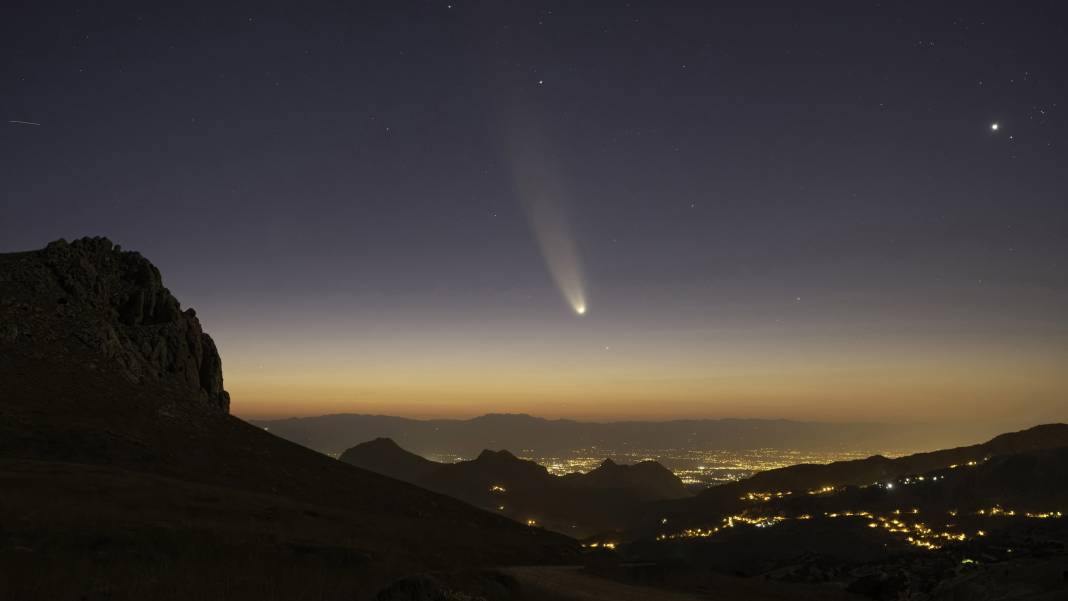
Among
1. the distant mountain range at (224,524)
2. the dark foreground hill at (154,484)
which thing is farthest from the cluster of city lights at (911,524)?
the dark foreground hill at (154,484)

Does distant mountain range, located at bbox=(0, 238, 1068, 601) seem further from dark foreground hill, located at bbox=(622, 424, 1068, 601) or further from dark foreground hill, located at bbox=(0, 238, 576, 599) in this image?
dark foreground hill, located at bbox=(622, 424, 1068, 601)

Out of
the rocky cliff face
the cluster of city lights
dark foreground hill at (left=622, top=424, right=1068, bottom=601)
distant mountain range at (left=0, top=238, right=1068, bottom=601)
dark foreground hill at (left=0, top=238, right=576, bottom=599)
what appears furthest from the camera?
the cluster of city lights

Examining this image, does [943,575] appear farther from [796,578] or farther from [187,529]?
[187,529]

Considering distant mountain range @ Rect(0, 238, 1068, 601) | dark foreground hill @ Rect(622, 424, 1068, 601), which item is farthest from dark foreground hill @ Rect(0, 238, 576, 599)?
dark foreground hill @ Rect(622, 424, 1068, 601)

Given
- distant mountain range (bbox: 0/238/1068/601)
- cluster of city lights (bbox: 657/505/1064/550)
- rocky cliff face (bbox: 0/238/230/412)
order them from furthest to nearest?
cluster of city lights (bbox: 657/505/1064/550), rocky cliff face (bbox: 0/238/230/412), distant mountain range (bbox: 0/238/1068/601)

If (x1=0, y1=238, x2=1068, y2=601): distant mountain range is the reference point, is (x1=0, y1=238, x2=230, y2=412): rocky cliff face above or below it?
above
